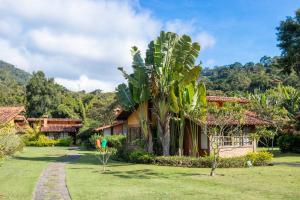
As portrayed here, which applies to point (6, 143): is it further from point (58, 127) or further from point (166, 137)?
point (58, 127)

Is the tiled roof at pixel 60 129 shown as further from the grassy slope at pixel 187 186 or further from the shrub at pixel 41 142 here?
the grassy slope at pixel 187 186

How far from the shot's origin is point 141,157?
84.5 feet

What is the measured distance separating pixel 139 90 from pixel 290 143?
590 inches

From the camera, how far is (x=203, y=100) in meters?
24.8

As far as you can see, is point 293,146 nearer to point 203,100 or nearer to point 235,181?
point 203,100

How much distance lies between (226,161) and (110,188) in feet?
34.0

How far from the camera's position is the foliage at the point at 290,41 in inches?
1190

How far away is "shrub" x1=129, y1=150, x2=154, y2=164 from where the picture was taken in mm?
25406

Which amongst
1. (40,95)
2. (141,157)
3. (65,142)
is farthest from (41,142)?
(141,157)

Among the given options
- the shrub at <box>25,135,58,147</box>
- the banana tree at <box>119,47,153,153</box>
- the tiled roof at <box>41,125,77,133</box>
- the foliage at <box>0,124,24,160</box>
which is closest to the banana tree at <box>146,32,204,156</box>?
the banana tree at <box>119,47,153,153</box>

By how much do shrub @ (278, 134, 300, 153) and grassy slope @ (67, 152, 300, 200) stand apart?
45.3 ft

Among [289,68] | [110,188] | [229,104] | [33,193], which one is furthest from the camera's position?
[289,68]

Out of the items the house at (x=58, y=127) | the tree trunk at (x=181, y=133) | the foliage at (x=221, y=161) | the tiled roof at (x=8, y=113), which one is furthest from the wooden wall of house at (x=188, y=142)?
the house at (x=58, y=127)

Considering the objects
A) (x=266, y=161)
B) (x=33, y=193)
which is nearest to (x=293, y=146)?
(x=266, y=161)
